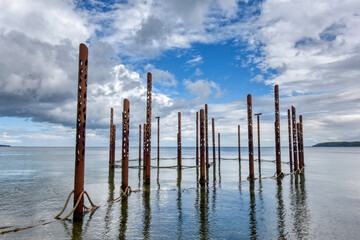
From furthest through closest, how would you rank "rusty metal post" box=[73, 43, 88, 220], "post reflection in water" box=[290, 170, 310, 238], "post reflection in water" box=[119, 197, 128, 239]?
1. "rusty metal post" box=[73, 43, 88, 220]
2. "post reflection in water" box=[290, 170, 310, 238]
3. "post reflection in water" box=[119, 197, 128, 239]

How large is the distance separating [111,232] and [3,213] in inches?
246

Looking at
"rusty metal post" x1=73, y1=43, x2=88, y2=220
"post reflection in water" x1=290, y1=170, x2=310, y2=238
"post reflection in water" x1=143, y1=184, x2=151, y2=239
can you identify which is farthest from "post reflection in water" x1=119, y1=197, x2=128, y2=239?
"post reflection in water" x1=290, y1=170, x2=310, y2=238

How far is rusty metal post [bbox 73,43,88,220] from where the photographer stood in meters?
8.79

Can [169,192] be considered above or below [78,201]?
below

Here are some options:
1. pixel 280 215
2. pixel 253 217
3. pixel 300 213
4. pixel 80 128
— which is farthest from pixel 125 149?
pixel 300 213

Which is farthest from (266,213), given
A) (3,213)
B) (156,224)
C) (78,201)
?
(3,213)

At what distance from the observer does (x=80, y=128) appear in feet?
29.3

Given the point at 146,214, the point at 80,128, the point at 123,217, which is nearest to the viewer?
the point at 80,128

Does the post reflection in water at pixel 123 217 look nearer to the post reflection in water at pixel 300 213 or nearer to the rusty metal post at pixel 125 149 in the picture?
the rusty metal post at pixel 125 149

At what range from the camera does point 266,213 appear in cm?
1020

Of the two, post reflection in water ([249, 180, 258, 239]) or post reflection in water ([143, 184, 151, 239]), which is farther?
post reflection in water ([143, 184, 151, 239])

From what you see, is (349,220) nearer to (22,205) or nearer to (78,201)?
(78,201)

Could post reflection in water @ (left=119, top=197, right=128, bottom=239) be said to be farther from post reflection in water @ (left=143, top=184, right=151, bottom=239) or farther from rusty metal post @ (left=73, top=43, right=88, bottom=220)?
rusty metal post @ (left=73, top=43, right=88, bottom=220)

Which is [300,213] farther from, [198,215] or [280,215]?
[198,215]
